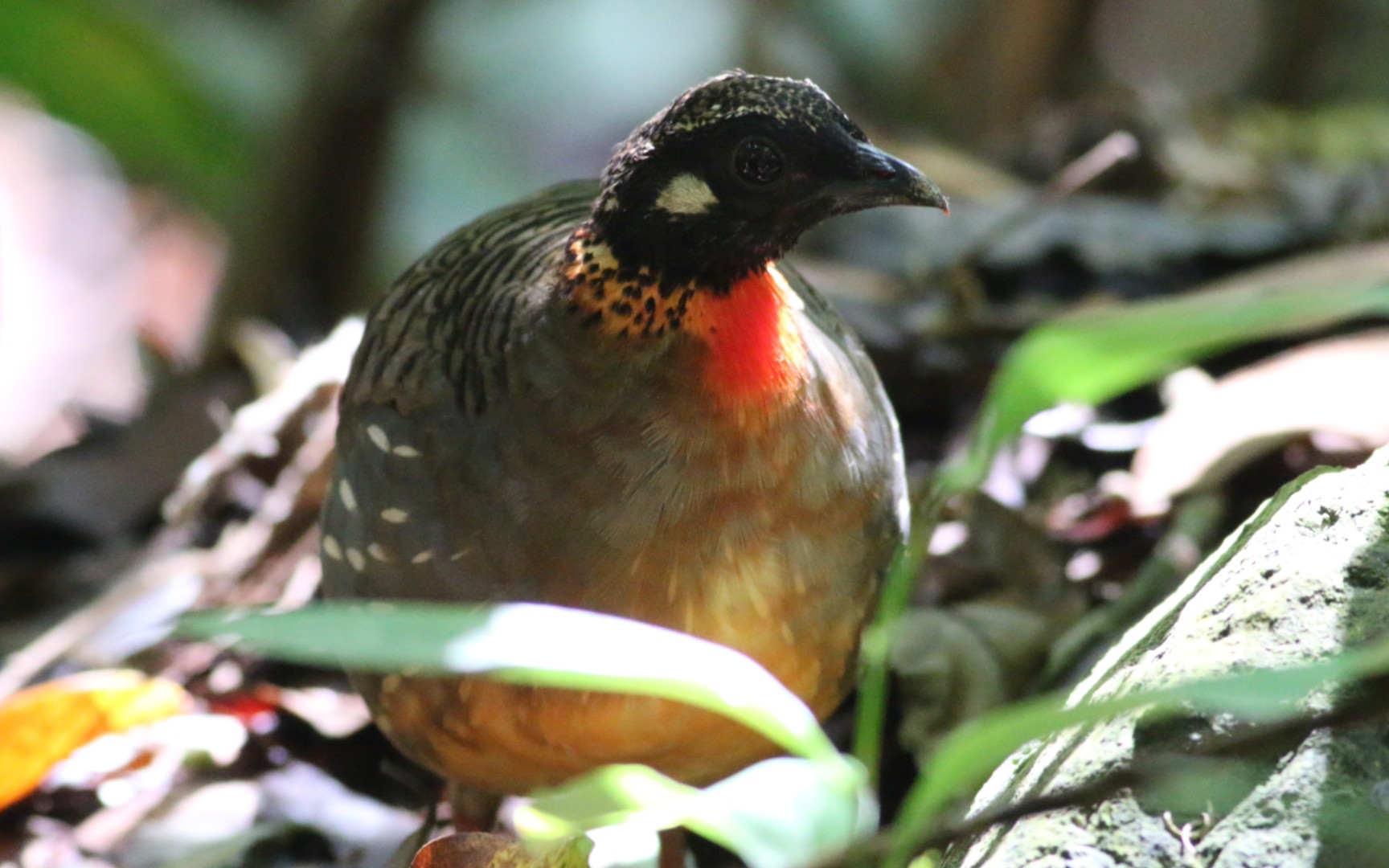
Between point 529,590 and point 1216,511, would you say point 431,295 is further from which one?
point 1216,511

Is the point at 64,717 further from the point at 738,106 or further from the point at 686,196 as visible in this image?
the point at 738,106

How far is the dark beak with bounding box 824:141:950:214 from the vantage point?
2395mm

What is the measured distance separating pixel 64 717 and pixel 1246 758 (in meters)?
2.30

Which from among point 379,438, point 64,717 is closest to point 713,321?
point 379,438

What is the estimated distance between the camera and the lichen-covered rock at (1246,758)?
5.03ft

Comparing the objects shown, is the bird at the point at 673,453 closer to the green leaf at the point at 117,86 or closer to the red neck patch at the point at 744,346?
the red neck patch at the point at 744,346

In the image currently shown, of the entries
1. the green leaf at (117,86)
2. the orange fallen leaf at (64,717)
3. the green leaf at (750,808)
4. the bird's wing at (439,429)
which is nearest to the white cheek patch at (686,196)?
the bird's wing at (439,429)

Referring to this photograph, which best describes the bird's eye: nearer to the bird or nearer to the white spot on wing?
the bird

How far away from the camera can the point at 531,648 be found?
53.9 inches

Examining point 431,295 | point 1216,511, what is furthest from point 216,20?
point 1216,511

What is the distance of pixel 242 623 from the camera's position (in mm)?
1336

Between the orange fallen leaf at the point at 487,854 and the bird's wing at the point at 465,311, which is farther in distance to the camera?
the bird's wing at the point at 465,311

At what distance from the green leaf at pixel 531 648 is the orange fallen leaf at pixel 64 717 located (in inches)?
69.3

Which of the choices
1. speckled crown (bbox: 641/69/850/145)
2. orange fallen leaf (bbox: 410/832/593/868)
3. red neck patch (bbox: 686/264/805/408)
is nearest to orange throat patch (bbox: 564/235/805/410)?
red neck patch (bbox: 686/264/805/408)
